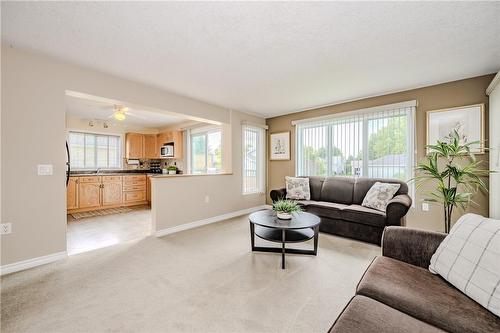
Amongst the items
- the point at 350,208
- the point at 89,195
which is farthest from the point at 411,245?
the point at 89,195

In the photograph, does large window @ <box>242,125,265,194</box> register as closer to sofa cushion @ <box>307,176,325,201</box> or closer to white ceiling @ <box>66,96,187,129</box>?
sofa cushion @ <box>307,176,325,201</box>

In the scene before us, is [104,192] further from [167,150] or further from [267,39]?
[267,39]

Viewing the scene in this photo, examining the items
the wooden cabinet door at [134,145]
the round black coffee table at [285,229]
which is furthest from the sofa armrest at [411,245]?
the wooden cabinet door at [134,145]

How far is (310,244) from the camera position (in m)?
3.04

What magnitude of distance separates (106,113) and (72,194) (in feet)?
6.56

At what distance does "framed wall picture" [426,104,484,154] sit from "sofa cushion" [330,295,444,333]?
308cm

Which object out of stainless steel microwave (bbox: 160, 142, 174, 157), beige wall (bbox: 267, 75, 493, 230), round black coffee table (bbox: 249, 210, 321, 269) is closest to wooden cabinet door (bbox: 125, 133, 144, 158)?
stainless steel microwave (bbox: 160, 142, 174, 157)

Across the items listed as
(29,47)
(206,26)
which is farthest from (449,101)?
(29,47)

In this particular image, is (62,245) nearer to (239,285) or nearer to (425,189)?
(239,285)

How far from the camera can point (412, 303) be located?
112 centimetres

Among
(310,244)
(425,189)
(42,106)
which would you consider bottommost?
(310,244)

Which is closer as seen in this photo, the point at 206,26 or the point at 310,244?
the point at 206,26

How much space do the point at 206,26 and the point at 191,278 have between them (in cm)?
236

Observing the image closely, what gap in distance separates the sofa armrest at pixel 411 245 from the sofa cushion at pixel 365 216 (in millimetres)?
1372
